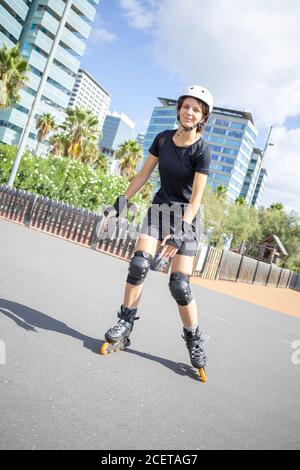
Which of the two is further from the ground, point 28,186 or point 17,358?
point 28,186

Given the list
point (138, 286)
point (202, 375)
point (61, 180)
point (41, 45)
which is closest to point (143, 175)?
point (138, 286)

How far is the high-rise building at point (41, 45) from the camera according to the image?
73.8 m

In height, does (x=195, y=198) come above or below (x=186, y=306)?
above

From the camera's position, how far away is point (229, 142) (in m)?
136

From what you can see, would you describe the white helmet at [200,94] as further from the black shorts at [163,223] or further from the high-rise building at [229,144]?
the high-rise building at [229,144]

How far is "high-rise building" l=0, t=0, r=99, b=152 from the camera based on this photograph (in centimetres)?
7381

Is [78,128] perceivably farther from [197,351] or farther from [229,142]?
[229,142]

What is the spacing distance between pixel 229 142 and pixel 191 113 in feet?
459

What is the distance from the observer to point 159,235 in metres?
3.05

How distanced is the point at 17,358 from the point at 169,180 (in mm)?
1785

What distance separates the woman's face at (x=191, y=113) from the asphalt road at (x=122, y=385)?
1.93 m

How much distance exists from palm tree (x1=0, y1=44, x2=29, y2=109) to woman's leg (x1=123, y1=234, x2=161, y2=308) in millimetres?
28263
